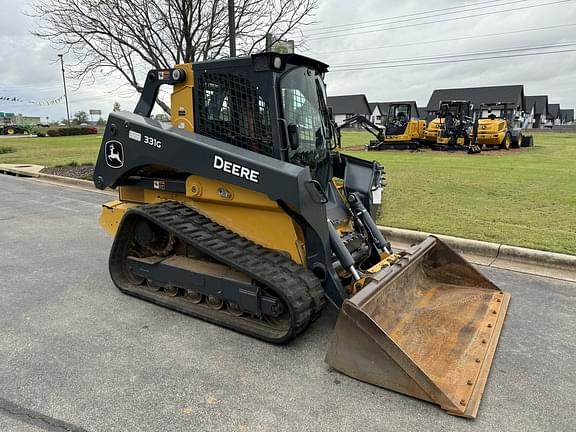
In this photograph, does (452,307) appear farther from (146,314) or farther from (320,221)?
(146,314)

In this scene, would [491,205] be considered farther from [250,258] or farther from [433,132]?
[433,132]

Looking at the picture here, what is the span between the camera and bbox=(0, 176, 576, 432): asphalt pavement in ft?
8.54

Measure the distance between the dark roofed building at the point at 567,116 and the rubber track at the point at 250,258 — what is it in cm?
11372

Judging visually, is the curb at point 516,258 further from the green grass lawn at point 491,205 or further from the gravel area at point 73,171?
the gravel area at point 73,171

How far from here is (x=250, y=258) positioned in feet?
11.7

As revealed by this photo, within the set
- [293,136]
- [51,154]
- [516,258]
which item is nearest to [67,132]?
[51,154]

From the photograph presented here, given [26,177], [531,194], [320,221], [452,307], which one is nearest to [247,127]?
[320,221]

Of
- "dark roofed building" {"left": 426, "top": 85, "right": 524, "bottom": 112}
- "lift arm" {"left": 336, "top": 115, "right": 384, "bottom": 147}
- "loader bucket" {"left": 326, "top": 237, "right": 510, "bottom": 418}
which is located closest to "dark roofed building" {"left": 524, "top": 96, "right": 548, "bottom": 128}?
"dark roofed building" {"left": 426, "top": 85, "right": 524, "bottom": 112}

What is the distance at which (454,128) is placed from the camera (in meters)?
22.5

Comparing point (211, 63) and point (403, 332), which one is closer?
point (403, 332)

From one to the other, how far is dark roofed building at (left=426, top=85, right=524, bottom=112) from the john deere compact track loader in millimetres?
60637

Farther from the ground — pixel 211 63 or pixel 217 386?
pixel 211 63

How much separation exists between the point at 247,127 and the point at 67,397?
93.6 inches

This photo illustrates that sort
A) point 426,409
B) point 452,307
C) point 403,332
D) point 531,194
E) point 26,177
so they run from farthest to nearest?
point 26,177 < point 531,194 < point 452,307 < point 403,332 < point 426,409
